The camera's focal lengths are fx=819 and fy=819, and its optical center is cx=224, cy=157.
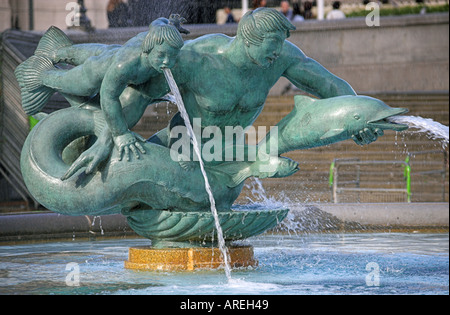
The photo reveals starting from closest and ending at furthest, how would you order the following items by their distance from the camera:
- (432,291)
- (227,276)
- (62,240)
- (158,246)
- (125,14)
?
1. (432,291)
2. (227,276)
3. (158,246)
4. (62,240)
5. (125,14)

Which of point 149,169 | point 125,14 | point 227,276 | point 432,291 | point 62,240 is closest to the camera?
point 432,291

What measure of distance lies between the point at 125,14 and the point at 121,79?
656 inches

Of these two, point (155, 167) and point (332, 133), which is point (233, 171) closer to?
point (155, 167)

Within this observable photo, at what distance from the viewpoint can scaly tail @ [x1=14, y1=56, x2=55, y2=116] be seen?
596 centimetres

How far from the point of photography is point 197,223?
18.3ft

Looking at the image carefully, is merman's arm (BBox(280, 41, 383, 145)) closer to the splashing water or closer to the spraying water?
the splashing water

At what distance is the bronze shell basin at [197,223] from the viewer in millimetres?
5582

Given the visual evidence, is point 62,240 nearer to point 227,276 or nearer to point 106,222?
point 106,222

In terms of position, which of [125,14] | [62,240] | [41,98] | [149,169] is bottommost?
[62,240]

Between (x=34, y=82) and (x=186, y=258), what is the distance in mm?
1713

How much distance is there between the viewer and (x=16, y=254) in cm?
679

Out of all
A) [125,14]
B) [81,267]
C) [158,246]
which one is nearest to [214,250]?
[158,246]

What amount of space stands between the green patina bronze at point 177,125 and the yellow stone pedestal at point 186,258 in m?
0.13

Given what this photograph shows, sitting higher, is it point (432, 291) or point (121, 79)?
point (121, 79)
